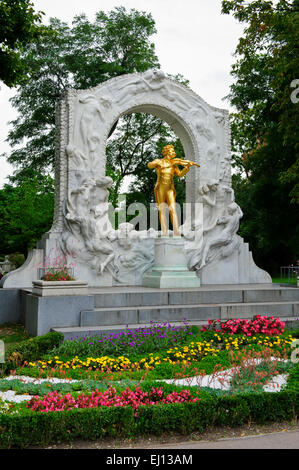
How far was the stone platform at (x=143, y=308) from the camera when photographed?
29.6 ft

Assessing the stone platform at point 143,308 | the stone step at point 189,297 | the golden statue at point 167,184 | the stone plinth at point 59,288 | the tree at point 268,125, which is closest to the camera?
the stone platform at point 143,308

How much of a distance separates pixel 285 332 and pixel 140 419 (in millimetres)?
5213

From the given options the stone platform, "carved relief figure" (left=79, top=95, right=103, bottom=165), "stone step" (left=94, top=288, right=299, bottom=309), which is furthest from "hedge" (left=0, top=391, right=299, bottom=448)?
"carved relief figure" (left=79, top=95, right=103, bottom=165)

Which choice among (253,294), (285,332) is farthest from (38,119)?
(285,332)

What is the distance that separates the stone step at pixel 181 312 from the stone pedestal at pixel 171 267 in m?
1.85

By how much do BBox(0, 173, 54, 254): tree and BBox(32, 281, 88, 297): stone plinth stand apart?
299 inches

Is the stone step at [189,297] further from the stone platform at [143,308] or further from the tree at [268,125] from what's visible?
the tree at [268,125]

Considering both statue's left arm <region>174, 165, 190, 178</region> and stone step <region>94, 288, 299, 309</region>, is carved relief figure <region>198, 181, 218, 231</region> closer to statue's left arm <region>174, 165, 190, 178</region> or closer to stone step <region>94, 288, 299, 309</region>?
statue's left arm <region>174, 165, 190, 178</region>

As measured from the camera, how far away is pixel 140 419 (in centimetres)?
459

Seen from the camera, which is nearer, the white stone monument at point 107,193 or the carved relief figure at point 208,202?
the white stone monument at point 107,193

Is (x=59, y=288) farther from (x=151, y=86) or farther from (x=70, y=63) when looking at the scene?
(x=70, y=63)

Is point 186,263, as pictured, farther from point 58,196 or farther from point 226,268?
point 58,196

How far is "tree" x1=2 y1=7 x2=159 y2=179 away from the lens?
82.1ft

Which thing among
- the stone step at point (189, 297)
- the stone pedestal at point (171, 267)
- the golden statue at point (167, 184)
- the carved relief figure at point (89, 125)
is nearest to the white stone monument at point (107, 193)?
the carved relief figure at point (89, 125)
